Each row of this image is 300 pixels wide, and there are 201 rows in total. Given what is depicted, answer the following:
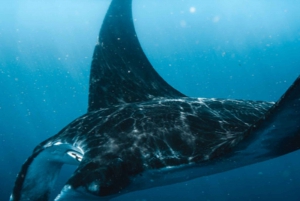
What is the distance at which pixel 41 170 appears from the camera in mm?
2668

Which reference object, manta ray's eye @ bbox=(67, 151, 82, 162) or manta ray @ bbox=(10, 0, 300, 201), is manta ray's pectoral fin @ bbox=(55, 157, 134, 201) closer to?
manta ray @ bbox=(10, 0, 300, 201)

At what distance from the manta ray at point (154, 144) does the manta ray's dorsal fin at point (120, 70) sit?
75 mm

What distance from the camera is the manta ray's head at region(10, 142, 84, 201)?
2504mm

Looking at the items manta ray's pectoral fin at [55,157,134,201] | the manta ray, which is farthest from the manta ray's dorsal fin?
manta ray's pectoral fin at [55,157,134,201]

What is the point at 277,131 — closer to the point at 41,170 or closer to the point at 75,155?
the point at 75,155

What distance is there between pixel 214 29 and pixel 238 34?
7.13 meters

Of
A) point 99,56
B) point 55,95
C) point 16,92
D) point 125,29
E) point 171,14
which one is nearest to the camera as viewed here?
point 99,56

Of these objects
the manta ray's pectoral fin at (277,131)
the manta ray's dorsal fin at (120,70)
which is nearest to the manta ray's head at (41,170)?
the manta ray's dorsal fin at (120,70)

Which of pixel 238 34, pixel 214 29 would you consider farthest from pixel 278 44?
pixel 214 29

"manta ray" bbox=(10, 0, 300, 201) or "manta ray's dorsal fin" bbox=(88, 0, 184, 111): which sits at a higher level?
"manta ray's dorsal fin" bbox=(88, 0, 184, 111)

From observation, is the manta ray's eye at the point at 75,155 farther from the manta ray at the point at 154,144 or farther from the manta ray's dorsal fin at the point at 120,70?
the manta ray's dorsal fin at the point at 120,70

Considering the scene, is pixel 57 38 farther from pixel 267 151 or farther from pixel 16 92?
pixel 267 151

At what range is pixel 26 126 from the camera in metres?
50.1

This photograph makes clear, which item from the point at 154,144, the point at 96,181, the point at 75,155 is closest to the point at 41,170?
the point at 75,155
